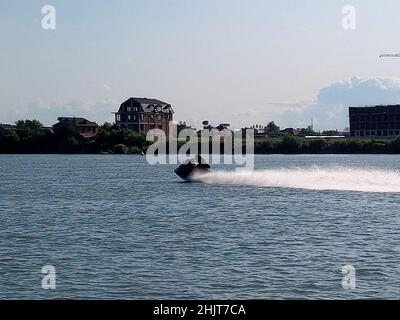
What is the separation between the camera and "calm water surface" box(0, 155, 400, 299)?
69.1 ft

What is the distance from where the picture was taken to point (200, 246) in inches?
1152

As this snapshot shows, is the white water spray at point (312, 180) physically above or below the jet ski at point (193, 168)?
below

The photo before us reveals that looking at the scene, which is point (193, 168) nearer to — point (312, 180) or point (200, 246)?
point (312, 180)

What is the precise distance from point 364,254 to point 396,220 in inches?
497

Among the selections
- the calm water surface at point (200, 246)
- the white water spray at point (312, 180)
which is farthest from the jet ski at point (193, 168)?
the calm water surface at point (200, 246)

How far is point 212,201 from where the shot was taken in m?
52.6

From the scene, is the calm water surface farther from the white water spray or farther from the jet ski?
the jet ski

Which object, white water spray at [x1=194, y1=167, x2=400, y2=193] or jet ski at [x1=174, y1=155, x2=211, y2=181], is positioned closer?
white water spray at [x1=194, y1=167, x2=400, y2=193]

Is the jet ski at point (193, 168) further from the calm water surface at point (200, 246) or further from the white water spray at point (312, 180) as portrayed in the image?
the calm water surface at point (200, 246)

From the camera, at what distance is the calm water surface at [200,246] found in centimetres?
2105

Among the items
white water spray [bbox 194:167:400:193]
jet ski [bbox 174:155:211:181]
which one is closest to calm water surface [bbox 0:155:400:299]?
white water spray [bbox 194:167:400:193]

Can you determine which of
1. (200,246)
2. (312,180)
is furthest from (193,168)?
(200,246)
